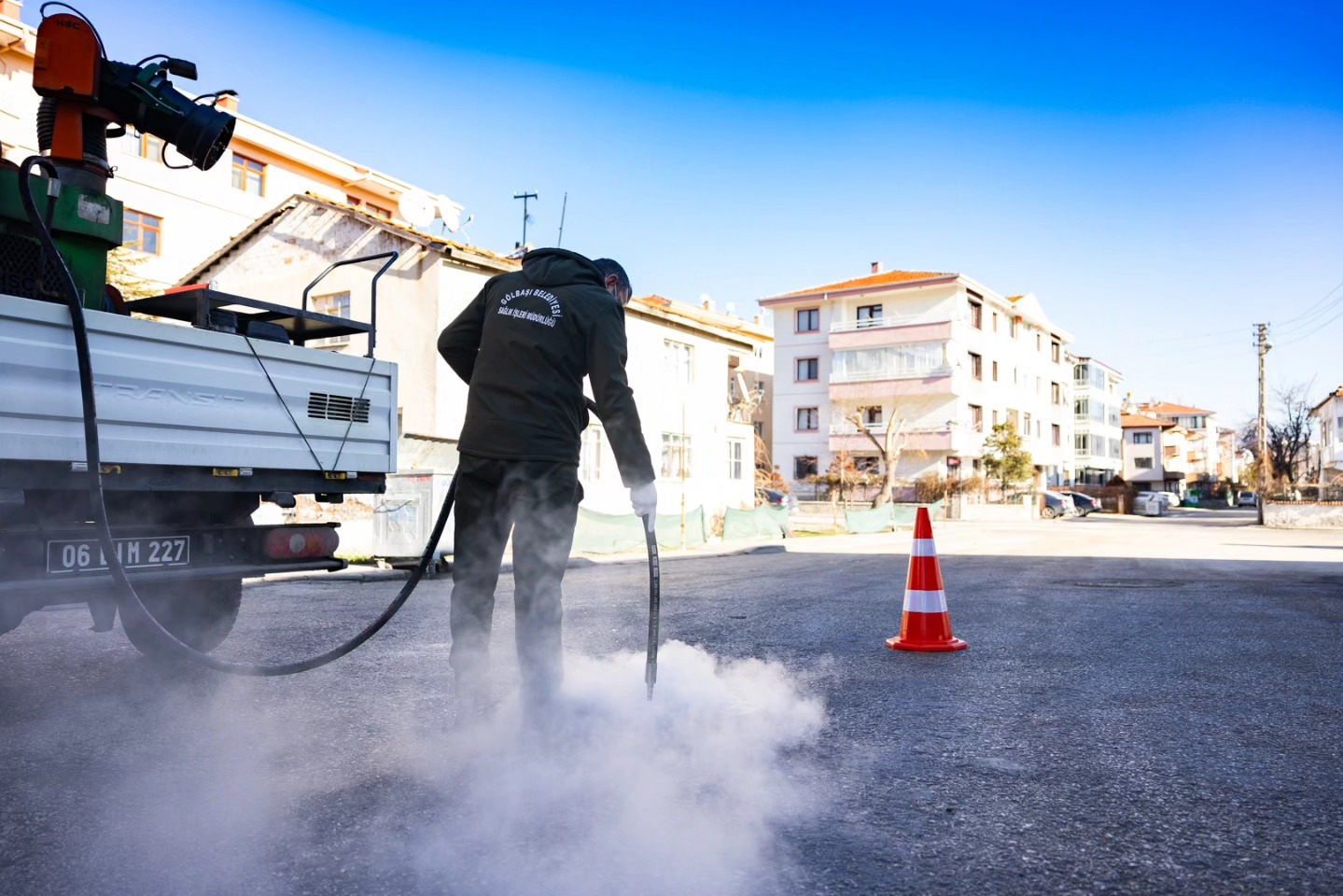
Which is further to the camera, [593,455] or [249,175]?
[249,175]

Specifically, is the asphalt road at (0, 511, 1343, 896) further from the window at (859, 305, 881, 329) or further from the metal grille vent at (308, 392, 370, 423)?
the window at (859, 305, 881, 329)

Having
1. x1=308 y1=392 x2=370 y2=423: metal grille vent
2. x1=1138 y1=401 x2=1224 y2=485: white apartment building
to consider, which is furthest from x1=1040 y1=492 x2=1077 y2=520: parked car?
x1=1138 y1=401 x2=1224 y2=485: white apartment building

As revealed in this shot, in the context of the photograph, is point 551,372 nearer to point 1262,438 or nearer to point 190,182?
point 190,182

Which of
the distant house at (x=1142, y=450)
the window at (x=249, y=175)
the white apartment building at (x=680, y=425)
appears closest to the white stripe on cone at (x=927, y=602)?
the white apartment building at (x=680, y=425)

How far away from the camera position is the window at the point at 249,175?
33094mm

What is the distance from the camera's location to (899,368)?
4950cm

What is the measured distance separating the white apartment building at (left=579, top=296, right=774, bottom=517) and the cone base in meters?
16.3

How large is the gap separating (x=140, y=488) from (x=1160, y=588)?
32.4 ft

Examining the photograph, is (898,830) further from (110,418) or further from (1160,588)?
(1160,588)

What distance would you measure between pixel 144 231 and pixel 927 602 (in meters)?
30.5

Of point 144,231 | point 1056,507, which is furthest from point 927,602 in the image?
point 1056,507

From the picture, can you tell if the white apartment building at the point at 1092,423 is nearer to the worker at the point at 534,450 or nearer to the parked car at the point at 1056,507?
the parked car at the point at 1056,507

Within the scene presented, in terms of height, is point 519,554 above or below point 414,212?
below

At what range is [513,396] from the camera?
3740 millimetres
